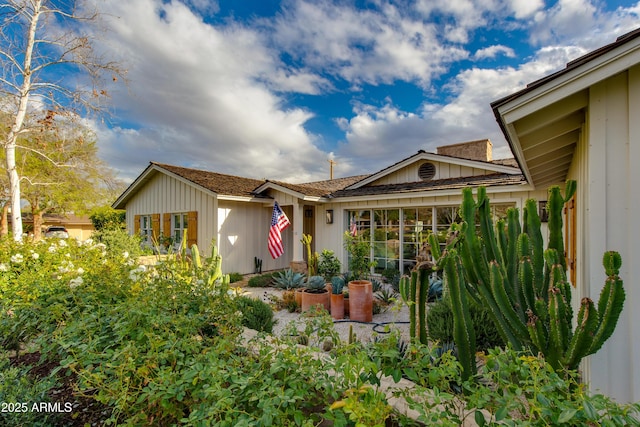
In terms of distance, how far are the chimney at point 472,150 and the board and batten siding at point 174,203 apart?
28.1 feet

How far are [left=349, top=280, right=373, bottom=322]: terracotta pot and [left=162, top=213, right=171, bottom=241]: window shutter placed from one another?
9.28 metres

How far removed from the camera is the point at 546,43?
579 cm

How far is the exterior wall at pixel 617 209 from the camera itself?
80.7 inches

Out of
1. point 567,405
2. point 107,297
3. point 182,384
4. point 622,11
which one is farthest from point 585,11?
point 107,297

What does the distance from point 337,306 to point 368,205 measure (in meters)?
4.51

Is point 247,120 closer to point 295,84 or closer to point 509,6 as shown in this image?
point 295,84

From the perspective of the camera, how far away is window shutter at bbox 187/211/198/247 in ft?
34.4

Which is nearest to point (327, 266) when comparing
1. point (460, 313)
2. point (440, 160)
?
point (440, 160)

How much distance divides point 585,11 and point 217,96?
31.7 feet

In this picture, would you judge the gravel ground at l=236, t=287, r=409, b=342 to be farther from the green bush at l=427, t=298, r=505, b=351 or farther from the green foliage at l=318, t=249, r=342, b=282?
the green foliage at l=318, t=249, r=342, b=282

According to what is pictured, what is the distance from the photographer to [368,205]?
931 cm

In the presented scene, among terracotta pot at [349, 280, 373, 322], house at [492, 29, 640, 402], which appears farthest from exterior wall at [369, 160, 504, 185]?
house at [492, 29, 640, 402]

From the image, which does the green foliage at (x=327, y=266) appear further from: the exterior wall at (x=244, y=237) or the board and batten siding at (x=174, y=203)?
the board and batten siding at (x=174, y=203)

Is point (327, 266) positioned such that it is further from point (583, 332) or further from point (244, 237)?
point (583, 332)
